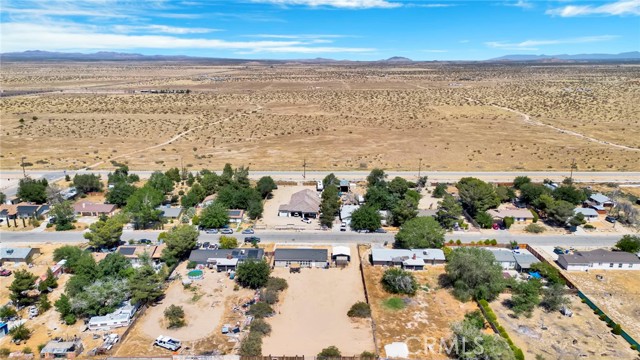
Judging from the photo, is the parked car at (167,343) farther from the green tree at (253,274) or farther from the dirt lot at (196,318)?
the green tree at (253,274)

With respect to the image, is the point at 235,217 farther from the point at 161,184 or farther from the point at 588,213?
the point at 588,213

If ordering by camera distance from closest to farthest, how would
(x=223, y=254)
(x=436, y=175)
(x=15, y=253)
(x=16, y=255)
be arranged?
(x=16, y=255), (x=15, y=253), (x=223, y=254), (x=436, y=175)

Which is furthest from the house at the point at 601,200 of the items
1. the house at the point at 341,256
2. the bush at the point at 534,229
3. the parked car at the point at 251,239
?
the parked car at the point at 251,239

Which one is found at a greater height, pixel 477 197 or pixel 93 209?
pixel 477 197

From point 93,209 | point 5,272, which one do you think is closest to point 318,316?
point 5,272

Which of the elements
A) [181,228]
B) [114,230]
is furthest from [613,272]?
[114,230]
